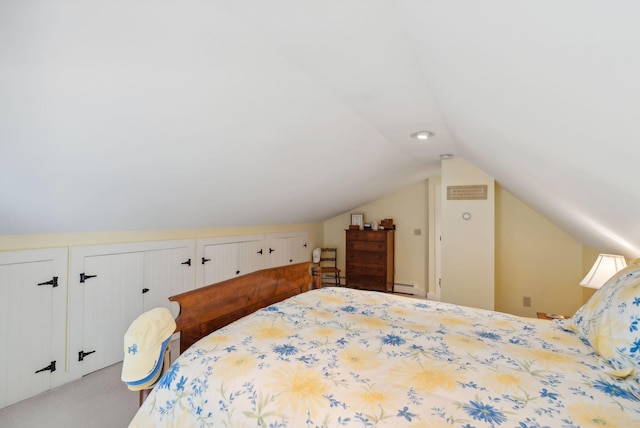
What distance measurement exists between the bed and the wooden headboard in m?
0.10

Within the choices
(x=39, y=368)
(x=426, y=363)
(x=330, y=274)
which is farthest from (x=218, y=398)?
(x=330, y=274)

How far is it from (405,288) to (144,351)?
463 centimetres

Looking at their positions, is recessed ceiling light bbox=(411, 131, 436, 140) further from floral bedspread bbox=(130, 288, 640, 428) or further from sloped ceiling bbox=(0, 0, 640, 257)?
floral bedspread bbox=(130, 288, 640, 428)

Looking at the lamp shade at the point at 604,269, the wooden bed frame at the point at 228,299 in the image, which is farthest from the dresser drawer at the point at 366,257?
the lamp shade at the point at 604,269

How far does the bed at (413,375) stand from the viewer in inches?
41.1

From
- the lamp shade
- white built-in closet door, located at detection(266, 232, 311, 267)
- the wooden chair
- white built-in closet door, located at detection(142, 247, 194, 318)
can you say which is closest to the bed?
the lamp shade

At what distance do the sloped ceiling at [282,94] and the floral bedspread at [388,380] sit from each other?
2.68 feet

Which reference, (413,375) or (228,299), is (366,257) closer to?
(228,299)

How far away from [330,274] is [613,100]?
5356 mm

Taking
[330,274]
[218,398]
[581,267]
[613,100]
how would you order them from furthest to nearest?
[330,274] → [581,267] → [218,398] → [613,100]

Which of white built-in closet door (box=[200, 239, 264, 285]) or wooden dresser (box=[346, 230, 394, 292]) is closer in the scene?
white built-in closet door (box=[200, 239, 264, 285])

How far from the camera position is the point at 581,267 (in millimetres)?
3609

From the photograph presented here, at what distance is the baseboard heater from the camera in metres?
5.26

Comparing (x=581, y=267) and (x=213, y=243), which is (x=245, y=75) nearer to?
(x=213, y=243)
